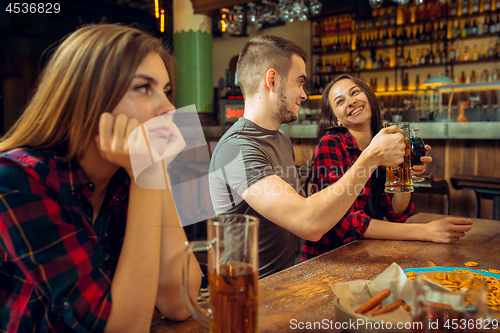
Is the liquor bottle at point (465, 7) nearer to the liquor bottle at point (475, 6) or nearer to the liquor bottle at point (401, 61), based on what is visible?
the liquor bottle at point (475, 6)

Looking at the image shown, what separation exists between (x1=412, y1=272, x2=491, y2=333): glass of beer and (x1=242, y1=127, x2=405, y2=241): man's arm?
616 mm

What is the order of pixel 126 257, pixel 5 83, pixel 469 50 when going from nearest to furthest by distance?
pixel 126 257
pixel 5 83
pixel 469 50

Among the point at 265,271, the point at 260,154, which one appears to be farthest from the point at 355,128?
the point at 265,271

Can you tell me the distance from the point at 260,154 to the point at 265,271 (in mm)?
443

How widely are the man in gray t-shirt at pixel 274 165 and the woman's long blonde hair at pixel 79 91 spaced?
1.95 ft

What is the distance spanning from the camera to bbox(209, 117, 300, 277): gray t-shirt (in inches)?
52.6

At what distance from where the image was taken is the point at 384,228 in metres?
1.38

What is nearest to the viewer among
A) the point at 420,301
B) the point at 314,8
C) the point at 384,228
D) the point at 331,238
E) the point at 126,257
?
the point at 420,301

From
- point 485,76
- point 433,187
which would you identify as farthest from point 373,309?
point 485,76

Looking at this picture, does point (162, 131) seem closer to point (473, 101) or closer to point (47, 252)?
point (47, 252)

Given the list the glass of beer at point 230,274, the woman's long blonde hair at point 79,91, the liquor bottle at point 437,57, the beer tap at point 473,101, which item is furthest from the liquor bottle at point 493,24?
the glass of beer at point 230,274

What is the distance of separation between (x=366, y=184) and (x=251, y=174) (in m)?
0.68

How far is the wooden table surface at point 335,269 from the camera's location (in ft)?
2.46

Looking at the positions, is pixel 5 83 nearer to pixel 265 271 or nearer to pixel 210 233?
pixel 265 271
